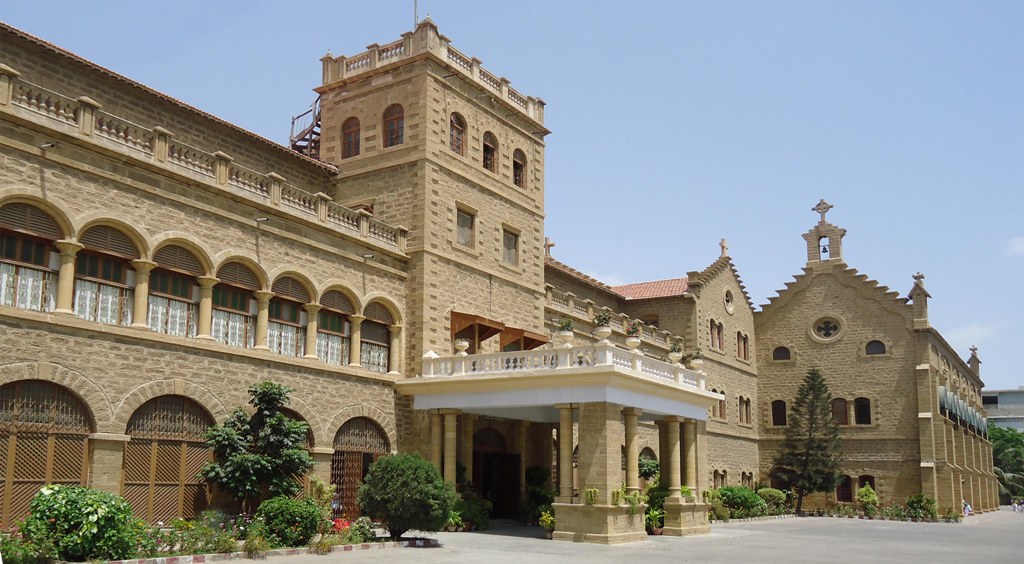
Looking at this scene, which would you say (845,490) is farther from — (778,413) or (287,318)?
(287,318)

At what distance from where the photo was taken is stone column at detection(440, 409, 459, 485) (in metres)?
25.8

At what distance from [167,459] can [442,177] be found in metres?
12.0

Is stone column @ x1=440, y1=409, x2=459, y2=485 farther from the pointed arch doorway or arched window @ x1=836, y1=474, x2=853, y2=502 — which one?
arched window @ x1=836, y1=474, x2=853, y2=502

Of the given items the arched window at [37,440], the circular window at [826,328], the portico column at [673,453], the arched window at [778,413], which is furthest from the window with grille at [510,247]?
the circular window at [826,328]

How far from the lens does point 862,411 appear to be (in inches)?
2021

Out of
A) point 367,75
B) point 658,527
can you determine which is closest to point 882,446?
point 658,527

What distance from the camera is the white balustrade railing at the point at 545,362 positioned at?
24422mm

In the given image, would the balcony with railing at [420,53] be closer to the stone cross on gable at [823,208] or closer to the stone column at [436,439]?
the stone column at [436,439]

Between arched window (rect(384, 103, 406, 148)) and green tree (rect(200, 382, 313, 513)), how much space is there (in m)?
10.0

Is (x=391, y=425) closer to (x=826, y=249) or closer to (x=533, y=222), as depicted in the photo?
(x=533, y=222)

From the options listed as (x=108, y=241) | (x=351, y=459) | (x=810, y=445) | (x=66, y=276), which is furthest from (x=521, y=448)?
(x=810, y=445)

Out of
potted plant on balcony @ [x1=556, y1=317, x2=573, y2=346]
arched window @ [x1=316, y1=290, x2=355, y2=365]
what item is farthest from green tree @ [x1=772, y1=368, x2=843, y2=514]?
arched window @ [x1=316, y1=290, x2=355, y2=365]

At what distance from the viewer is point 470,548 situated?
2083 centimetres

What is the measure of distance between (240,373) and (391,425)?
5.67 m
